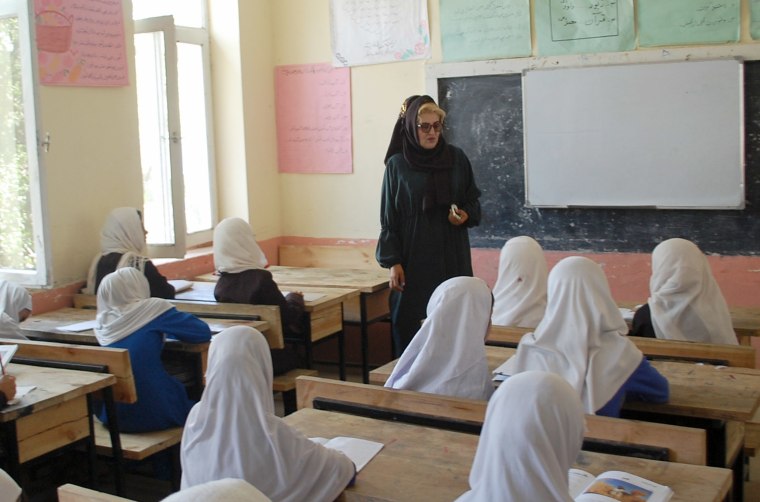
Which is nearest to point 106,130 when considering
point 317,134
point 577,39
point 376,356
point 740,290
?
point 317,134

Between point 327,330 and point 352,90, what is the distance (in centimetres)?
204

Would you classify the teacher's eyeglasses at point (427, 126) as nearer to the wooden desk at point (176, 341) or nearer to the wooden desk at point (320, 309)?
the wooden desk at point (320, 309)

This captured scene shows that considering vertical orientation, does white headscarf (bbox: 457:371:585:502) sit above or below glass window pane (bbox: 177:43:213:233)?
below

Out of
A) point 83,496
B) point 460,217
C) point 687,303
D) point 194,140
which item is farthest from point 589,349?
point 194,140

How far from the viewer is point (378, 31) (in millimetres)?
5922

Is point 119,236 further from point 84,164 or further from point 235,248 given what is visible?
point 235,248

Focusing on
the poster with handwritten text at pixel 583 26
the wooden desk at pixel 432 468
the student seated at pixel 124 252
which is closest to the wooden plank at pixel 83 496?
the wooden desk at pixel 432 468

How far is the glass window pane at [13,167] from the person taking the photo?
4.56 meters

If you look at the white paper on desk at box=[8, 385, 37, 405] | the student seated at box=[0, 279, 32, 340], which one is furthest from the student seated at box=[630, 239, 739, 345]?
the student seated at box=[0, 279, 32, 340]

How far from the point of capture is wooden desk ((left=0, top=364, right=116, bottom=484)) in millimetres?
2881

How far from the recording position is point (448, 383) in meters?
2.80

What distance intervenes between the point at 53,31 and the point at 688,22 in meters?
3.42

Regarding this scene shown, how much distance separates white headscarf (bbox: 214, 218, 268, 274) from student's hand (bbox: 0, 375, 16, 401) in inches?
67.7

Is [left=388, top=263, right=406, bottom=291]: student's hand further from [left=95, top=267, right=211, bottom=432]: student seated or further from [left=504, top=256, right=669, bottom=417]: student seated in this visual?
[left=504, top=256, right=669, bottom=417]: student seated
